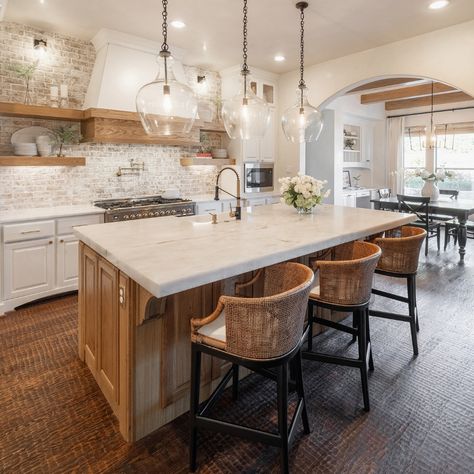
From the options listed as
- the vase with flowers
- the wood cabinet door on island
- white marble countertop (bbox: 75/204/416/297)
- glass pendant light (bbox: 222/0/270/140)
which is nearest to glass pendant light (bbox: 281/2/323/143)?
glass pendant light (bbox: 222/0/270/140)

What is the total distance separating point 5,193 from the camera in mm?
3990

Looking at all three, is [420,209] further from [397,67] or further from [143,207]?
[143,207]

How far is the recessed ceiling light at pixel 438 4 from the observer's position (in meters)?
3.40

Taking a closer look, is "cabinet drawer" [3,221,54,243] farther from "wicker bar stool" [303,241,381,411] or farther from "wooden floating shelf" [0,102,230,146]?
"wicker bar stool" [303,241,381,411]

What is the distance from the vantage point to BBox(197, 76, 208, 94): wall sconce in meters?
5.62

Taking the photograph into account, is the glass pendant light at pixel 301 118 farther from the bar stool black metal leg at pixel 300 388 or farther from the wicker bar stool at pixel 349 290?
the bar stool black metal leg at pixel 300 388

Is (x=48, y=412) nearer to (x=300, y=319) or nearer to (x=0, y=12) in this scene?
(x=300, y=319)

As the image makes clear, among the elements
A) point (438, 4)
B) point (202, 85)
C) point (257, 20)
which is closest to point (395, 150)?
point (202, 85)

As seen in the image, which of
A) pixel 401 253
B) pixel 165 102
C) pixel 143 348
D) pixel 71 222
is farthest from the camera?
pixel 71 222

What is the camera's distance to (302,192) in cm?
317

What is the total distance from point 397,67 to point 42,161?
4.32 metres

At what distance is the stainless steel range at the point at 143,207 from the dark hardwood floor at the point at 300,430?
1.52 m

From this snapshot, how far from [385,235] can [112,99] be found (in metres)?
3.42

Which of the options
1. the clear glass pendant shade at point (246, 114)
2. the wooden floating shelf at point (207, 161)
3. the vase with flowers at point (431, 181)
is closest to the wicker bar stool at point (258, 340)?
the clear glass pendant shade at point (246, 114)
